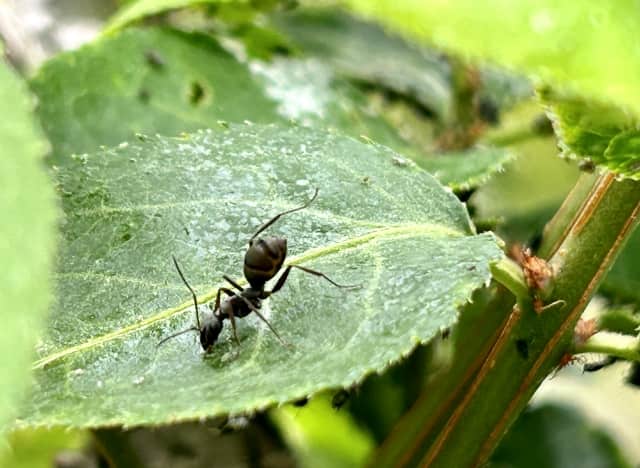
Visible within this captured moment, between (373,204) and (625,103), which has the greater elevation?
(625,103)

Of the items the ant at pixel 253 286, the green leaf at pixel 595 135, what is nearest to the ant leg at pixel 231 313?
the ant at pixel 253 286

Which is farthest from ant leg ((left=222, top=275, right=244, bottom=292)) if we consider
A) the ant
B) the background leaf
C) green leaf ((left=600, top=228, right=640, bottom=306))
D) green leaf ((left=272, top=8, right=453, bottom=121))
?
green leaf ((left=272, top=8, right=453, bottom=121))

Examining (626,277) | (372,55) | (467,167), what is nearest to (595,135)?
(467,167)

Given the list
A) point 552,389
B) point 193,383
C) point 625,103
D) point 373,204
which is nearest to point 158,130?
point 373,204

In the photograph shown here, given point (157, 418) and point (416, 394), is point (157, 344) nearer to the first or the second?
point (157, 418)

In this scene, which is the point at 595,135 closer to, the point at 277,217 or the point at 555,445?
the point at 277,217

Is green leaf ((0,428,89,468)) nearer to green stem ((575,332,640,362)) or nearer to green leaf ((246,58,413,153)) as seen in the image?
green leaf ((246,58,413,153))
